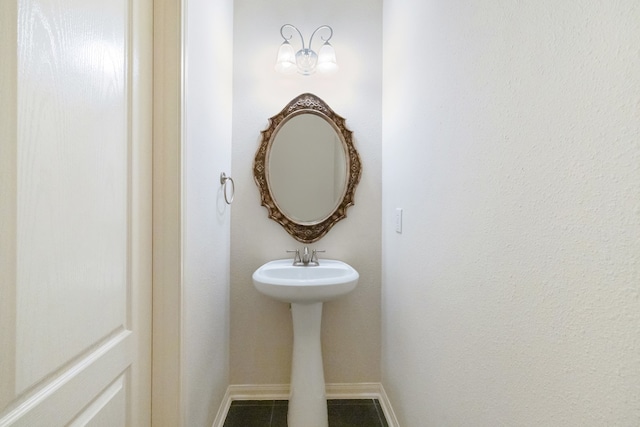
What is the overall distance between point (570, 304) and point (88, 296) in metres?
0.98

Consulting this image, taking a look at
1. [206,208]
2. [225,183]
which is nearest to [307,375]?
[206,208]

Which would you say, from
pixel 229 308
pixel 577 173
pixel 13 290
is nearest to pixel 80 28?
pixel 13 290

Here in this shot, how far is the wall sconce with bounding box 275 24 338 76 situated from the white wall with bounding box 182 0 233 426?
12.5 inches

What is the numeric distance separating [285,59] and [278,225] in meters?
0.98

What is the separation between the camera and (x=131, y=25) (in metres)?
0.86

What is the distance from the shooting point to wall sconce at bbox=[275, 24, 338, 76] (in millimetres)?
1762

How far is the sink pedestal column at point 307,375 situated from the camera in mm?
1508

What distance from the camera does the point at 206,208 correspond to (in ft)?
4.44

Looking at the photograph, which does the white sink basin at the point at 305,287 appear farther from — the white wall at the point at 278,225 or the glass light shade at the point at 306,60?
the glass light shade at the point at 306,60

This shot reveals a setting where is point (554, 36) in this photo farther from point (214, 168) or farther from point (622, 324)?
point (214, 168)

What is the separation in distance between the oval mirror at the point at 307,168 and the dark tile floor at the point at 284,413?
0.97 m

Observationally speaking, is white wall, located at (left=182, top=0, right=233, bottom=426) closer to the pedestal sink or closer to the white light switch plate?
the pedestal sink

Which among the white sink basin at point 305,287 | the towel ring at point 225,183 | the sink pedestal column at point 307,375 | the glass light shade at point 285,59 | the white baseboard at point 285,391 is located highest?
the glass light shade at point 285,59

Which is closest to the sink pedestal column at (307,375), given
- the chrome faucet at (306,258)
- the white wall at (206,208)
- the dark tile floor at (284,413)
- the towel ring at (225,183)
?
the dark tile floor at (284,413)
